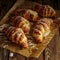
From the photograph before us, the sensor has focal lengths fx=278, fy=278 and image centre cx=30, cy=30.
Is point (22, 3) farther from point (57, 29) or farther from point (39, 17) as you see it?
point (57, 29)

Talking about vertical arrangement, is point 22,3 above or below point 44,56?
above

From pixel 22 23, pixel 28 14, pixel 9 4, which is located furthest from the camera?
pixel 9 4

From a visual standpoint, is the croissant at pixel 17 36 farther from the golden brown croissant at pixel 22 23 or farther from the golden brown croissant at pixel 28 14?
the golden brown croissant at pixel 28 14

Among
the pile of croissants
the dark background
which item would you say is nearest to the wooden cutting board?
the pile of croissants

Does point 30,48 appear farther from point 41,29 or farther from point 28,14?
point 28,14

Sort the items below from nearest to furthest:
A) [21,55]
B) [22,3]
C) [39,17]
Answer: [21,55] → [39,17] → [22,3]

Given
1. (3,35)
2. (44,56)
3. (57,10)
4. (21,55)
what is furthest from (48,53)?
(57,10)

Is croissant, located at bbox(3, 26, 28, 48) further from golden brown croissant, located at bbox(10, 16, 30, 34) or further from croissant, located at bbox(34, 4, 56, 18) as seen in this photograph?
croissant, located at bbox(34, 4, 56, 18)

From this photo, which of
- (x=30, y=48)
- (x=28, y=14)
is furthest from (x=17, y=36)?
(x=28, y=14)
